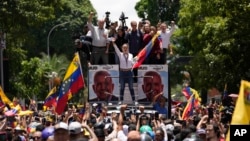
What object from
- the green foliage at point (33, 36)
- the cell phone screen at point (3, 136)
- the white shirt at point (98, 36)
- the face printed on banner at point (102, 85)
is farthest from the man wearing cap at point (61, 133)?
the green foliage at point (33, 36)

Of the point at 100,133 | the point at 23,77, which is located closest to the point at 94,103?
the point at 100,133

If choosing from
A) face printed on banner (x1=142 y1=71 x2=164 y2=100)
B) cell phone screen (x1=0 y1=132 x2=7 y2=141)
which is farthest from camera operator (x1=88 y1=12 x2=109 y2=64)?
cell phone screen (x1=0 y1=132 x2=7 y2=141)

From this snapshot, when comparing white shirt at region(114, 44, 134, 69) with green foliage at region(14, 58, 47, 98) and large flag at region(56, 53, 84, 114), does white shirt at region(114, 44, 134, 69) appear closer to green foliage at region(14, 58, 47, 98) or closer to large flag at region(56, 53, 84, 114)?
large flag at region(56, 53, 84, 114)

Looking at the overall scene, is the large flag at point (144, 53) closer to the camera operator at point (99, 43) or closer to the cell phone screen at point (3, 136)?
the camera operator at point (99, 43)

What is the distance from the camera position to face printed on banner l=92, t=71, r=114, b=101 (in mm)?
22719

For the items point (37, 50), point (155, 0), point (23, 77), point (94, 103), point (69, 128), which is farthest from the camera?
point (37, 50)

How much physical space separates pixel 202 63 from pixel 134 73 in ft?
96.1

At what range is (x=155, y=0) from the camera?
78.6 m

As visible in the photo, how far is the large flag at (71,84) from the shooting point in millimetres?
22453

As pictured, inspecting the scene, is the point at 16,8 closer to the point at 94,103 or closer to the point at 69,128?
the point at 94,103

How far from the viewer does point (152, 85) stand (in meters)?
23.0

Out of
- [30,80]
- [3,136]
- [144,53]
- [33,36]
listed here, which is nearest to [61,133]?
[3,136]

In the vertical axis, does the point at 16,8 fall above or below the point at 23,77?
above

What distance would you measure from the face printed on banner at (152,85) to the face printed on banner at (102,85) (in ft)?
2.54
